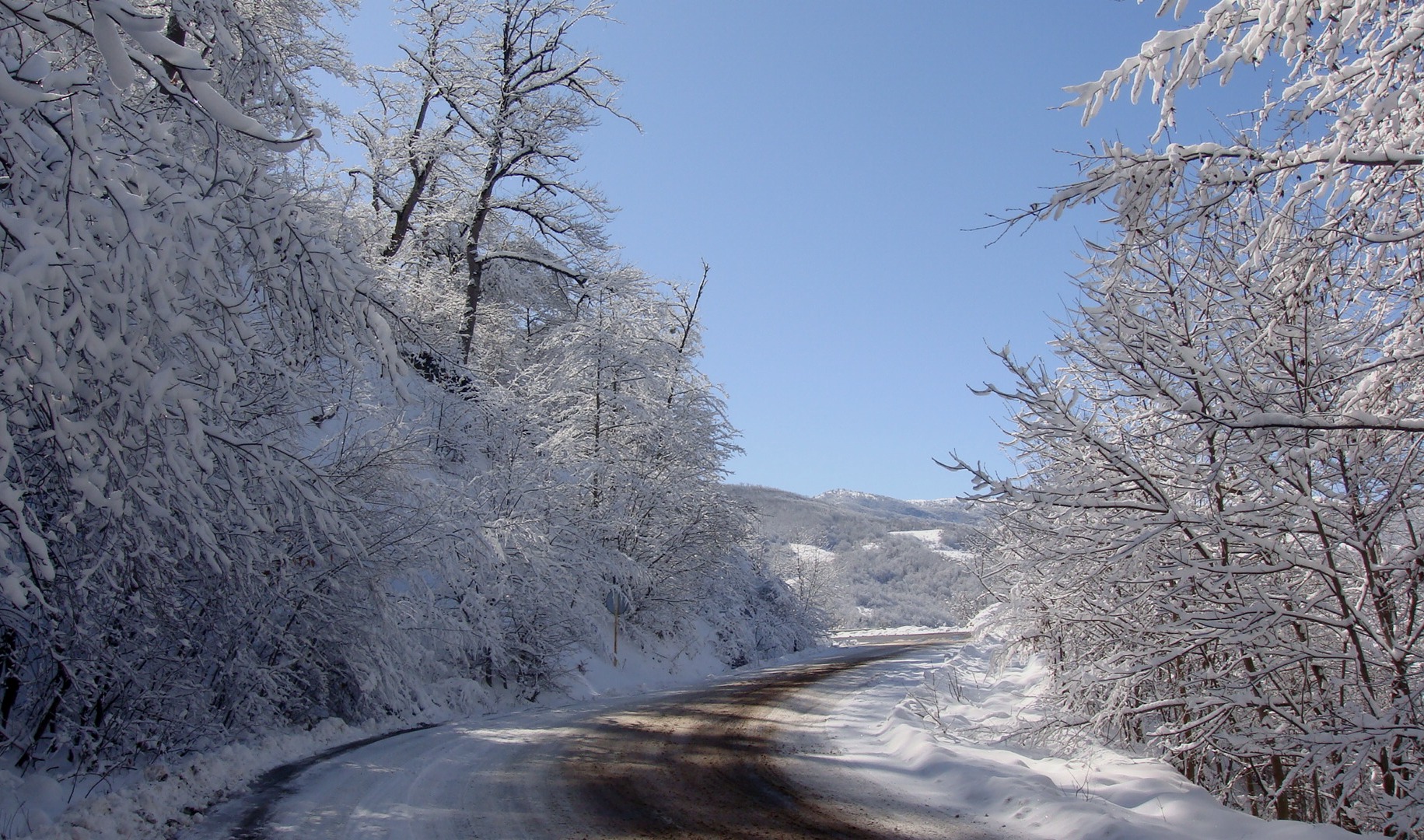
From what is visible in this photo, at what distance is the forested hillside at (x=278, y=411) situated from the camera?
11.4 feet

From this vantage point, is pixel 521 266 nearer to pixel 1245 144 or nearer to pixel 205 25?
pixel 205 25

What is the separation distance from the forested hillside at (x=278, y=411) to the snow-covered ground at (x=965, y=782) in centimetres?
57

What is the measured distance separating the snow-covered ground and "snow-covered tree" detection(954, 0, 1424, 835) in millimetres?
554

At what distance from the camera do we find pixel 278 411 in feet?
26.5

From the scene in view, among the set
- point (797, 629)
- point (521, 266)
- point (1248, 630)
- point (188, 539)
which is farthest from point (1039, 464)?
point (797, 629)

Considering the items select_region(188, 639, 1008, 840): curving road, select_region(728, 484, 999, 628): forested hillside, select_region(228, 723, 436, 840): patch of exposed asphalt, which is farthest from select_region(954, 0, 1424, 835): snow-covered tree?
select_region(728, 484, 999, 628): forested hillside

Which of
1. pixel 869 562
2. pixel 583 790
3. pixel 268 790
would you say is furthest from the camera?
pixel 869 562

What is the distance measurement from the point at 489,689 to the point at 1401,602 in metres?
11.9

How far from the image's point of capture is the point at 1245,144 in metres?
4.23

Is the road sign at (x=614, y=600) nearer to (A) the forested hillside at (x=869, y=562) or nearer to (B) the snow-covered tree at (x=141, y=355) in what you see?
(B) the snow-covered tree at (x=141, y=355)

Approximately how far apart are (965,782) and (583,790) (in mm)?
3416

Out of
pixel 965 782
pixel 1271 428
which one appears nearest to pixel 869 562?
pixel 965 782

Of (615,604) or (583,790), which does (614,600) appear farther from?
(583,790)

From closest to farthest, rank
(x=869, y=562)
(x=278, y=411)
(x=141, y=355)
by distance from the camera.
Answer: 1. (x=141, y=355)
2. (x=278, y=411)
3. (x=869, y=562)
